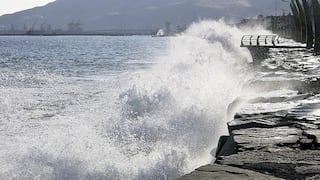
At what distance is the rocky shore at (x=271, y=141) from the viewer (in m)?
5.14

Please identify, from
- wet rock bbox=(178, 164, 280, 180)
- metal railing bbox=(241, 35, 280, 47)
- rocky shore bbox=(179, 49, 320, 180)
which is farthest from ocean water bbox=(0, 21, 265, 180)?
metal railing bbox=(241, 35, 280, 47)

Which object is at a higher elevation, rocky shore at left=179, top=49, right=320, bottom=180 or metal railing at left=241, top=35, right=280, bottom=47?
rocky shore at left=179, top=49, right=320, bottom=180

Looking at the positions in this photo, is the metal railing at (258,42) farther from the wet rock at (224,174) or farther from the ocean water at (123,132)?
the wet rock at (224,174)

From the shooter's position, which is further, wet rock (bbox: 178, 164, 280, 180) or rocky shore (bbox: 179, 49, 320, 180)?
rocky shore (bbox: 179, 49, 320, 180)

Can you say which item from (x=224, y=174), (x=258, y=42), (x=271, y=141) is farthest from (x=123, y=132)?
(x=258, y=42)

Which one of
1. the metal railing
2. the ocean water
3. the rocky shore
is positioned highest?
the rocky shore

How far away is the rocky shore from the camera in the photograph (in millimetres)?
5137

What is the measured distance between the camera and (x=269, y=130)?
276 inches

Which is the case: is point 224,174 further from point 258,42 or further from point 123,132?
point 258,42

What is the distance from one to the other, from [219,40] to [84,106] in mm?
19316

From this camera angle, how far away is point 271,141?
640 cm

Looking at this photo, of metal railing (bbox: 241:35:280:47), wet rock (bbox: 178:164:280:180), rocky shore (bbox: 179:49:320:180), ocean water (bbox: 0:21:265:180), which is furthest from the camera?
metal railing (bbox: 241:35:280:47)

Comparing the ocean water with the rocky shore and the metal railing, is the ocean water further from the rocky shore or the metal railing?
the metal railing

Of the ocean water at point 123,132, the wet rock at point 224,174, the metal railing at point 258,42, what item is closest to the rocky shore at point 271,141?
the wet rock at point 224,174
